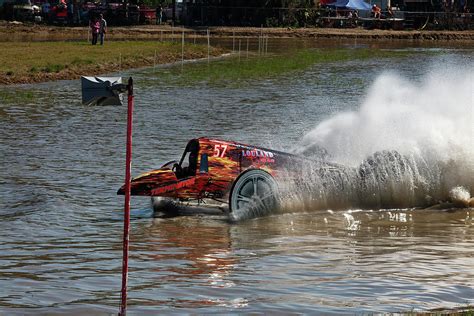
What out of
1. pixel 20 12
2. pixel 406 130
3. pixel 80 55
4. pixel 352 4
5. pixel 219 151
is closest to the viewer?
pixel 219 151

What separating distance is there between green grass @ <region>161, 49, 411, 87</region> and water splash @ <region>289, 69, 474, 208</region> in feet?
73.6

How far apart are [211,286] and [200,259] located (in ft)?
5.50

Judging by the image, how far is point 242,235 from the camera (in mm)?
15891

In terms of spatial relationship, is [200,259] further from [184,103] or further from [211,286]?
[184,103]

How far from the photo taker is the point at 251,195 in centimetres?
1703

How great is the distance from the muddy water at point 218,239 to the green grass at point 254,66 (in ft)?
52.9

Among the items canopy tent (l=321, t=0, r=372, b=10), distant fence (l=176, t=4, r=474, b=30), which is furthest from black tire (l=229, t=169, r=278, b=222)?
canopy tent (l=321, t=0, r=372, b=10)

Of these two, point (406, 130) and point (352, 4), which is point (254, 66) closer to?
point (406, 130)

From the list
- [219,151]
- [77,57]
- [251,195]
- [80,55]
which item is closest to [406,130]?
[251,195]

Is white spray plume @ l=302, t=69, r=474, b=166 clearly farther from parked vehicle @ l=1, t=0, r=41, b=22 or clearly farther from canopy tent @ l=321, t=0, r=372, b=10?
canopy tent @ l=321, t=0, r=372, b=10

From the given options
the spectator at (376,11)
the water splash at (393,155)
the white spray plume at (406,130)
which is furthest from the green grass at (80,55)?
the spectator at (376,11)

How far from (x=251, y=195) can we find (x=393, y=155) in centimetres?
327

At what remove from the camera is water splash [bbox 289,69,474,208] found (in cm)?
1816

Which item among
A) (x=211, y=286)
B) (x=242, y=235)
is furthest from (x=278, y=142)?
(x=211, y=286)
